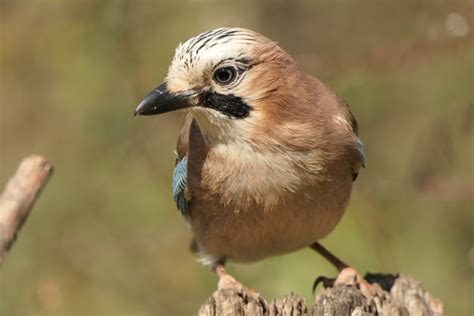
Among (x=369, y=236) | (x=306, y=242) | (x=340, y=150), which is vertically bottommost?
(x=369, y=236)

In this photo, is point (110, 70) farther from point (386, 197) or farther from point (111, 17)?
point (386, 197)

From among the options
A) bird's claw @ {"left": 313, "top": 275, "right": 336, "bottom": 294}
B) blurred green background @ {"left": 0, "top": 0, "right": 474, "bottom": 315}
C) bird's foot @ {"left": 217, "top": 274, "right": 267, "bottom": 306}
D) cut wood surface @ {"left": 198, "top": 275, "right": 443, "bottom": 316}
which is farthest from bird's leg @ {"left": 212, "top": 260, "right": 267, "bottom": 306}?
blurred green background @ {"left": 0, "top": 0, "right": 474, "bottom": 315}

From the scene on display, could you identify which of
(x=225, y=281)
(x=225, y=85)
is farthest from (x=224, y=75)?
(x=225, y=281)

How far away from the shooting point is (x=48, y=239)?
829cm

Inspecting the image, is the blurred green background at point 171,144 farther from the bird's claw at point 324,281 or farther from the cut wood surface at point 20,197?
the cut wood surface at point 20,197

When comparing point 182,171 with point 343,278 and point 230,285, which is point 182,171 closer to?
point 230,285

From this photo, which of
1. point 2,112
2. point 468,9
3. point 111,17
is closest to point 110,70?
point 111,17

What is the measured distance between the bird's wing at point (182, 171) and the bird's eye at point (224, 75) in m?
0.66

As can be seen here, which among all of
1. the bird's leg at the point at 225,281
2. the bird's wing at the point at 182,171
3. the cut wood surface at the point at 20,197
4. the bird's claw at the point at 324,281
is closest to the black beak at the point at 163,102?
the bird's wing at the point at 182,171

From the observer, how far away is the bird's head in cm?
537

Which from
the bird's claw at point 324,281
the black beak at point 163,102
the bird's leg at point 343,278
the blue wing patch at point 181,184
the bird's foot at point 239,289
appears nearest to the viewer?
the bird's foot at point 239,289

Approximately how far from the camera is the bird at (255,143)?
5.41m

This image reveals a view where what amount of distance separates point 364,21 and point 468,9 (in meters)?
1.24

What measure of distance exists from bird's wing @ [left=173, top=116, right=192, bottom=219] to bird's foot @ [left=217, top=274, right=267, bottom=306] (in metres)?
0.49
